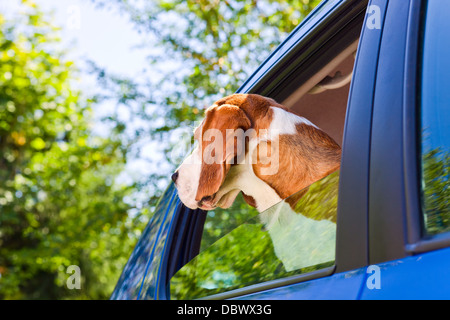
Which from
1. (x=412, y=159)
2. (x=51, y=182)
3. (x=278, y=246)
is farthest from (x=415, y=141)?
(x=51, y=182)

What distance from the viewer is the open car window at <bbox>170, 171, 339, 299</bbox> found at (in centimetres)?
122

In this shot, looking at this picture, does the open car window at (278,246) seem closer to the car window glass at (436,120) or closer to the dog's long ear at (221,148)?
the car window glass at (436,120)

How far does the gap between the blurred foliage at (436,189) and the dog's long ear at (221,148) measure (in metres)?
1.19

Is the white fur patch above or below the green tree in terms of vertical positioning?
below

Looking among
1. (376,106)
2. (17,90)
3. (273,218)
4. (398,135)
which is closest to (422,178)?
(398,135)

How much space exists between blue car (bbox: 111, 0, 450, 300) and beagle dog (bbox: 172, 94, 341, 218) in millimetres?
471

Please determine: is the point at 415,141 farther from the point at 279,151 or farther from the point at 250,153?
the point at 250,153

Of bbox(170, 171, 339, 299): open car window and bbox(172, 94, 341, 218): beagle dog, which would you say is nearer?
bbox(170, 171, 339, 299): open car window

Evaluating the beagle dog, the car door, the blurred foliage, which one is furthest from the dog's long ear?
the blurred foliage

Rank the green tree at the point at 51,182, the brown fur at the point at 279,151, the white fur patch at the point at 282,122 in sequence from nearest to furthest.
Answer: the brown fur at the point at 279,151, the white fur patch at the point at 282,122, the green tree at the point at 51,182

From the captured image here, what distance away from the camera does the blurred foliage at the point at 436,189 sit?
37.1 inches

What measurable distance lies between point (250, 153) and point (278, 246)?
86 cm

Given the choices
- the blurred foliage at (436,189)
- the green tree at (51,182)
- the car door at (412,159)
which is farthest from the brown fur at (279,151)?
the green tree at (51,182)

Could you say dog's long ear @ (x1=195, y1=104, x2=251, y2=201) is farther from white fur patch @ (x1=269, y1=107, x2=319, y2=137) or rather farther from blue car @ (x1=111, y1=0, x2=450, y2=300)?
blue car @ (x1=111, y1=0, x2=450, y2=300)
